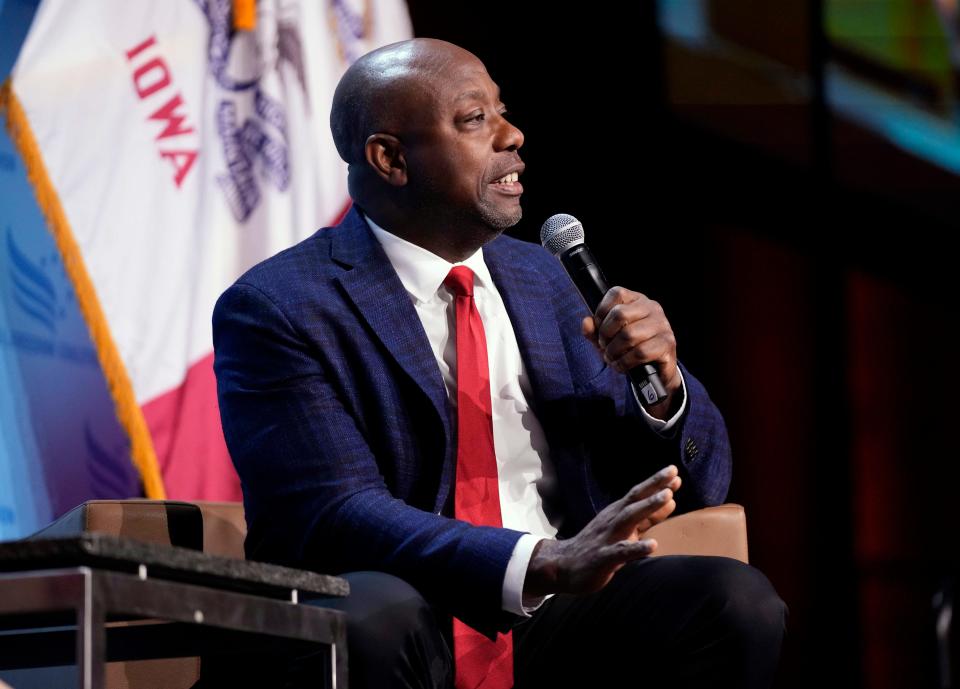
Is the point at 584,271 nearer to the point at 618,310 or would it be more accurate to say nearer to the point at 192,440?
the point at 618,310

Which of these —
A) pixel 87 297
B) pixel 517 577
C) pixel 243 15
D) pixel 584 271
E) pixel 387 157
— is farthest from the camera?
pixel 243 15

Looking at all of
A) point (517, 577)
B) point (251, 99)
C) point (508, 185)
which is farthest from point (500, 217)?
point (251, 99)

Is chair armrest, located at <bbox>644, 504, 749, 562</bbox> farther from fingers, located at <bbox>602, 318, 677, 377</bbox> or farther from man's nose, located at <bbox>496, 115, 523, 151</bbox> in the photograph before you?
man's nose, located at <bbox>496, 115, 523, 151</bbox>

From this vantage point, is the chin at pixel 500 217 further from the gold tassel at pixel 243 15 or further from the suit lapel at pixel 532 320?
the gold tassel at pixel 243 15

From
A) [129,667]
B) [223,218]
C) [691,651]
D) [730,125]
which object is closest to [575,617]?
[691,651]

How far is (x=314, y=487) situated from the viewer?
Answer: 172cm

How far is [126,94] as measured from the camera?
265 centimetres

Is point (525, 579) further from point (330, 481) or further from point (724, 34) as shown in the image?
point (724, 34)

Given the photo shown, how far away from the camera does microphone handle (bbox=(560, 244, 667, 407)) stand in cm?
170

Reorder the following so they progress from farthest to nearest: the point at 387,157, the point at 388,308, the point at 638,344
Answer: the point at 387,157, the point at 388,308, the point at 638,344

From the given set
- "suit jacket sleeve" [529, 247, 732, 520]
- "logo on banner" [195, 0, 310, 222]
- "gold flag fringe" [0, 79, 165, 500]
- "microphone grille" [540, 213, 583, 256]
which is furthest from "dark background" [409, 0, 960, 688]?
"microphone grille" [540, 213, 583, 256]

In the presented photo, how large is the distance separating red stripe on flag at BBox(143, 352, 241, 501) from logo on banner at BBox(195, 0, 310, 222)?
0.39m

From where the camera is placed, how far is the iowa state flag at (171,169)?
254cm

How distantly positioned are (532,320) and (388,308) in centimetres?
24
